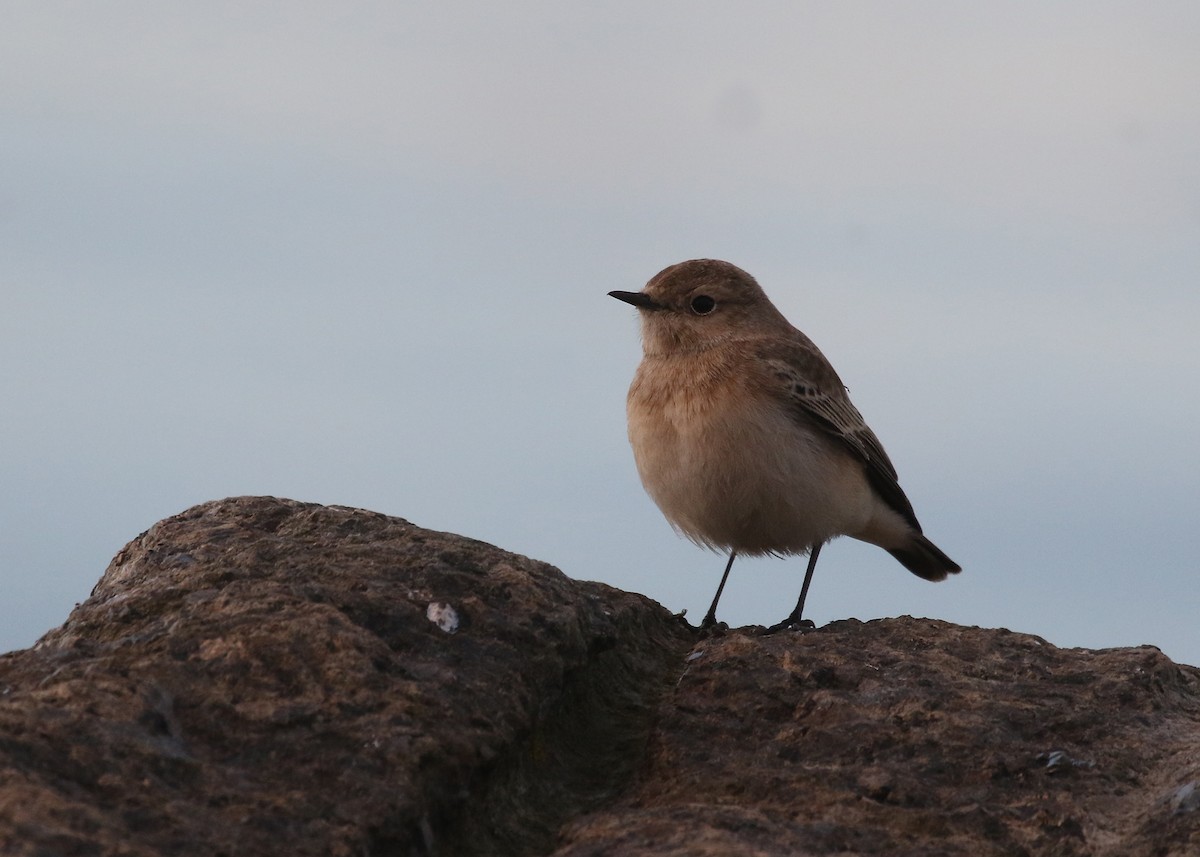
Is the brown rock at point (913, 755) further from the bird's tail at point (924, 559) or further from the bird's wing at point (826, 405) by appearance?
the bird's tail at point (924, 559)

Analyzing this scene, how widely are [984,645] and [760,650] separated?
1382 millimetres

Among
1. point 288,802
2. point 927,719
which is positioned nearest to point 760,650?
point 927,719

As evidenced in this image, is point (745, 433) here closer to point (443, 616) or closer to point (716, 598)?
point (716, 598)

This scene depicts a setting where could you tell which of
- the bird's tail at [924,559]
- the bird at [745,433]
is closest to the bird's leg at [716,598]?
the bird at [745,433]

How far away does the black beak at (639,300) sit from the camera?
10570mm

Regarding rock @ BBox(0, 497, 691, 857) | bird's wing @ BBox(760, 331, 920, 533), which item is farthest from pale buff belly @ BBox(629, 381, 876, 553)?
rock @ BBox(0, 497, 691, 857)

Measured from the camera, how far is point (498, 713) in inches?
206

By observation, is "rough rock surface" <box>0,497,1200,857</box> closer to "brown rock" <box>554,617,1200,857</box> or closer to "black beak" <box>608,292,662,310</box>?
"brown rock" <box>554,617,1200,857</box>

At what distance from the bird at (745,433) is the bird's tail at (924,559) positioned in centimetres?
18

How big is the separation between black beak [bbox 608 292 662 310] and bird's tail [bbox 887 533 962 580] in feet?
9.34

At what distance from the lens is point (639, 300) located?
34.7ft

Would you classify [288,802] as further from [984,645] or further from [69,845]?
[984,645]

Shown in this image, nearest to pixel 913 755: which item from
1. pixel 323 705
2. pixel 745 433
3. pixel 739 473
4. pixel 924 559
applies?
pixel 323 705

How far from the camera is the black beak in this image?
10570 millimetres
